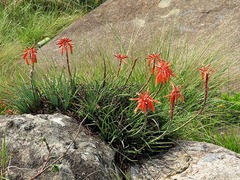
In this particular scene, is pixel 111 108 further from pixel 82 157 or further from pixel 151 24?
pixel 151 24

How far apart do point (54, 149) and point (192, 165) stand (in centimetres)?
84

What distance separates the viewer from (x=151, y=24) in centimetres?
625

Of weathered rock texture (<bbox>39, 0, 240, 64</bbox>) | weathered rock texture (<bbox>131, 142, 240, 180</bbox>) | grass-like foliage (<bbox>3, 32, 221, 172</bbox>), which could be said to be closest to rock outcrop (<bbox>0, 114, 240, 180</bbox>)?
weathered rock texture (<bbox>131, 142, 240, 180</bbox>)

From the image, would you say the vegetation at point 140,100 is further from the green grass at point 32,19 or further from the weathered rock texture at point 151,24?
the green grass at point 32,19

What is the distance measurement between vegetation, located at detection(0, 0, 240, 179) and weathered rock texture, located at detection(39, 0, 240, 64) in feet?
1.20

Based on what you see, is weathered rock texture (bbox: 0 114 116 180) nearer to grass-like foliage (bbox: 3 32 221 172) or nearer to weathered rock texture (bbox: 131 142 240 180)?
grass-like foliage (bbox: 3 32 221 172)

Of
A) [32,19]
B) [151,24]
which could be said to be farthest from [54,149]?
[32,19]

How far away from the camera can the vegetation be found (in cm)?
338

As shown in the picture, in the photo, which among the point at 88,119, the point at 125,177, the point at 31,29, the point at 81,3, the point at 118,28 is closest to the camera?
the point at 125,177

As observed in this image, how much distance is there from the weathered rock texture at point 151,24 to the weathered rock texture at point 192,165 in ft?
6.81

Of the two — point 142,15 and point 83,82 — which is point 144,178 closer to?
point 83,82

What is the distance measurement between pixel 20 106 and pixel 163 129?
0.98 meters

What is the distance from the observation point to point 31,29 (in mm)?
7340

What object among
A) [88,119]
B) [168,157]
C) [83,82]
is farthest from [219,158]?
[83,82]
